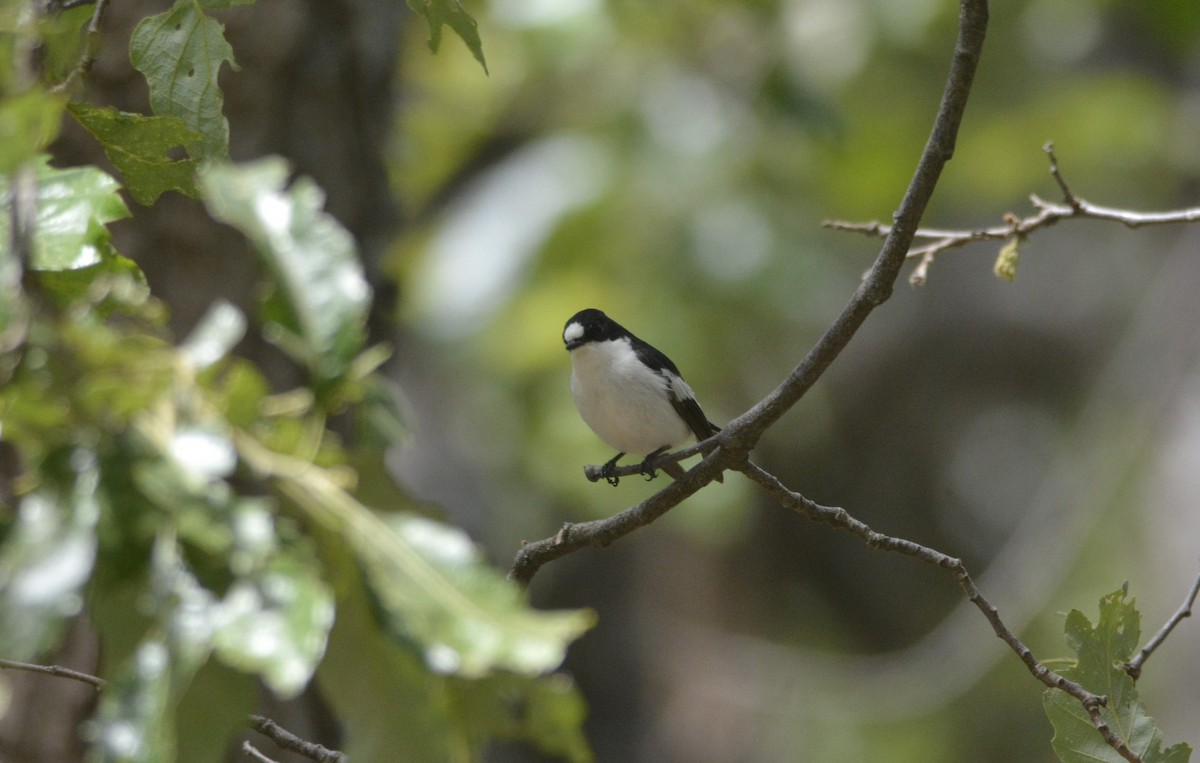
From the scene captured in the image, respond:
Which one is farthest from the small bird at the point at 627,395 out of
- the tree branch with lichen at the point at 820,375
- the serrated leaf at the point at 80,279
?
the serrated leaf at the point at 80,279

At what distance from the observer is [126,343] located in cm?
112

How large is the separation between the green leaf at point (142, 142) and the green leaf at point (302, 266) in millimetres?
382

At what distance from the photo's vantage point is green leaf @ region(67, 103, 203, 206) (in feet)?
5.25

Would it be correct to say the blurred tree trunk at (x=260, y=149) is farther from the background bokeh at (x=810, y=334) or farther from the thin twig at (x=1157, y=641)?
the thin twig at (x=1157, y=641)

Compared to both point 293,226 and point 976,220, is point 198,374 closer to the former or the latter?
point 293,226

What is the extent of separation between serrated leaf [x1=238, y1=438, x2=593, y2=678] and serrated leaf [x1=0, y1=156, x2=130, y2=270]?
57 centimetres

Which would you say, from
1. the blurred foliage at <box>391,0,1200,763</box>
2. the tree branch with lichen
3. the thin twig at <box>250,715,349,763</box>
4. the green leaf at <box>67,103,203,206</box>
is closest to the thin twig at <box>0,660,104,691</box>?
the thin twig at <box>250,715,349,763</box>

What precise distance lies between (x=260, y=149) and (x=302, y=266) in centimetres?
299

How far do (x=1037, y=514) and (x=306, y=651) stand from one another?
381 inches

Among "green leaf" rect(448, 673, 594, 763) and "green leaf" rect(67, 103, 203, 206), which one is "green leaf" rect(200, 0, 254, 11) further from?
"green leaf" rect(448, 673, 594, 763)

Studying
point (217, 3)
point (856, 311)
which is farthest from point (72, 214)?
point (856, 311)

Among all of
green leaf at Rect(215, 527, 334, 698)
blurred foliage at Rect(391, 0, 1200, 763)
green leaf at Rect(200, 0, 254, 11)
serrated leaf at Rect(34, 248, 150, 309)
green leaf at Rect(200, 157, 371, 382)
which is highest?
green leaf at Rect(200, 0, 254, 11)

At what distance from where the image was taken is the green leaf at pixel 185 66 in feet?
5.63

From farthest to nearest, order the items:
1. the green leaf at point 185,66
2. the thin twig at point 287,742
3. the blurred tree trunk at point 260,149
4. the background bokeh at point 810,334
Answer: the background bokeh at point 810,334
the blurred tree trunk at point 260,149
the thin twig at point 287,742
the green leaf at point 185,66
